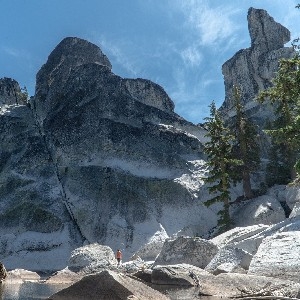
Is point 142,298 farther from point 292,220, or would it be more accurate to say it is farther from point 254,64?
point 254,64

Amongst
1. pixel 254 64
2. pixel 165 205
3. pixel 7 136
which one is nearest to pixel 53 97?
pixel 7 136

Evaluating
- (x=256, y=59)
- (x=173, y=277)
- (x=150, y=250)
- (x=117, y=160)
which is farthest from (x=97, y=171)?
(x=256, y=59)

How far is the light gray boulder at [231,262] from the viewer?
74.3ft

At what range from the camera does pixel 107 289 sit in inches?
446

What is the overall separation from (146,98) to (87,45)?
23732 millimetres

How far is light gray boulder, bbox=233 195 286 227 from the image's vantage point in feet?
143

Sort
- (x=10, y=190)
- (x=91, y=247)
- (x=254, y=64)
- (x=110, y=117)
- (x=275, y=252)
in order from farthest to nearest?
(x=254, y=64), (x=110, y=117), (x=10, y=190), (x=91, y=247), (x=275, y=252)

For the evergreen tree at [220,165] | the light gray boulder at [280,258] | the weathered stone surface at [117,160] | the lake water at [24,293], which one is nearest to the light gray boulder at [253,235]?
the light gray boulder at [280,258]

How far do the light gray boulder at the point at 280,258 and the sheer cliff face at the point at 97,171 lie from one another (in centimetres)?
2930

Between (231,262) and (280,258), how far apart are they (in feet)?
12.3

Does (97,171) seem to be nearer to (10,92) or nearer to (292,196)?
(292,196)

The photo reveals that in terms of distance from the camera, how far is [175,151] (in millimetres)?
63750

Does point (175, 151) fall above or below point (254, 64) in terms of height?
below

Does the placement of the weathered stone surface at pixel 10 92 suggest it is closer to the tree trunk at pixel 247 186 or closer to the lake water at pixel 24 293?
the tree trunk at pixel 247 186
